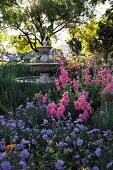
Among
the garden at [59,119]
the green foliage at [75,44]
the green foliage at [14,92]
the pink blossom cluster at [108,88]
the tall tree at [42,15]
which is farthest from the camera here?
the green foliage at [75,44]

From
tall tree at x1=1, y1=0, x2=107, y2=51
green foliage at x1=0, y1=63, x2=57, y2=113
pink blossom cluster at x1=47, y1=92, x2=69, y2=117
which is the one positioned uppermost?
tall tree at x1=1, y1=0, x2=107, y2=51

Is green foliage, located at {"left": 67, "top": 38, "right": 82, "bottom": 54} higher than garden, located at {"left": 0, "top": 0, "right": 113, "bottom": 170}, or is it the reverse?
garden, located at {"left": 0, "top": 0, "right": 113, "bottom": 170}

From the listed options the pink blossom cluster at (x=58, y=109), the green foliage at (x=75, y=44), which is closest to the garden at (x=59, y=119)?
the pink blossom cluster at (x=58, y=109)

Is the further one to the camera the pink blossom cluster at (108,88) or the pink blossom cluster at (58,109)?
the pink blossom cluster at (108,88)

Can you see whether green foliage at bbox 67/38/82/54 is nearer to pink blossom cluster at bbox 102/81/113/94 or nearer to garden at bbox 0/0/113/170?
garden at bbox 0/0/113/170

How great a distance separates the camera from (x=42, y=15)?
4588cm

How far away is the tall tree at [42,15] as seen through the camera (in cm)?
4444

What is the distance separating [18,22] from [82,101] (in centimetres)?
4095

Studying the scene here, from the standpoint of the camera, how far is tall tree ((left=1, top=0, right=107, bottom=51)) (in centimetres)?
4444

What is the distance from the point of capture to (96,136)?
4.86 m

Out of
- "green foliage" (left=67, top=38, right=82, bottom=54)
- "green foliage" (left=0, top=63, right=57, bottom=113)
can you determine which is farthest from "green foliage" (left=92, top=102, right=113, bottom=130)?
"green foliage" (left=67, top=38, right=82, bottom=54)

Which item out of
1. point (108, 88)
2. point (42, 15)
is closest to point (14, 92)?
point (108, 88)

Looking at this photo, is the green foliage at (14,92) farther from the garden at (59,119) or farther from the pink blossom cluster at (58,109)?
the pink blossom cluster at (58,109)

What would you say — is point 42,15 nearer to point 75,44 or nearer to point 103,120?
point 75,44
